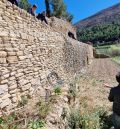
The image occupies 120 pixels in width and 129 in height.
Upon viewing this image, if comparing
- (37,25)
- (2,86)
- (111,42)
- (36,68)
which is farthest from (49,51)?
(111,42)

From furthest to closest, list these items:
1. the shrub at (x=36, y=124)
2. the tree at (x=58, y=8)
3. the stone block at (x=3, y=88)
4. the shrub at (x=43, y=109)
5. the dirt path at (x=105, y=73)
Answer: the tree at (x=58, y=8) → the dirt path at (x=105, y=73) → the stone block at (x=3, y=88) → the shrub at (x=43, y=109) → the shrub at (x=36, y=124)

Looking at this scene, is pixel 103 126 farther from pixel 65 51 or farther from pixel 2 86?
pixel 65 51

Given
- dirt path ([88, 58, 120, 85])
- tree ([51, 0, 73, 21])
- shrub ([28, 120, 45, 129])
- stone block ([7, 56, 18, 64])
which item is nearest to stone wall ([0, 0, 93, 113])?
stone block ([7, 56, 18, 64])

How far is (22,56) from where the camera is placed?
7.48 metres

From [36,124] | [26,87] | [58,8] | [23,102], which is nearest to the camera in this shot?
[36,124]

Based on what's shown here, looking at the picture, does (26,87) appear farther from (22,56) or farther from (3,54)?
(3,54)

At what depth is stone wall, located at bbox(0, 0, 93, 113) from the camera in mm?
6400

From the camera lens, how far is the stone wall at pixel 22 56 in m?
6.40

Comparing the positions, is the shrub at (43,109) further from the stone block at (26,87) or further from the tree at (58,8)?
the tree at (58,8)

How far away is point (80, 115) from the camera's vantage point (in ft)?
23.1

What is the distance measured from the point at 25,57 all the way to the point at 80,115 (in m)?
2.31

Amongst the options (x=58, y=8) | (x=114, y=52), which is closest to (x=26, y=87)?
(x=58, y=8)

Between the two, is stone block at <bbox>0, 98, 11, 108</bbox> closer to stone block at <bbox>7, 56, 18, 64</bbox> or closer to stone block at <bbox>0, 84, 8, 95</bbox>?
stone block at <bbox>0, 84, 8, 95</bbox>

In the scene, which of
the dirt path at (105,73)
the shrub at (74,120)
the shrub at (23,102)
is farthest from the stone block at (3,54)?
the dirt path at (105,73)
